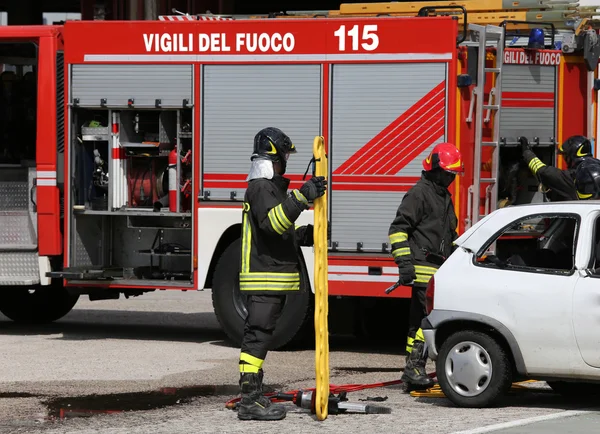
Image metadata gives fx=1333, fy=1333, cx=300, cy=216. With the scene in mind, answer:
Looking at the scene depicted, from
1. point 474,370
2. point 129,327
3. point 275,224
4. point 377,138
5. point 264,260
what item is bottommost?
point 129,327

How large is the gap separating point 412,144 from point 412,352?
2457 mm

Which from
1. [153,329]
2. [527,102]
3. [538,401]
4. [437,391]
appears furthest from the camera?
[153,329]

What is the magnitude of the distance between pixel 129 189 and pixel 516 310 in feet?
16.9

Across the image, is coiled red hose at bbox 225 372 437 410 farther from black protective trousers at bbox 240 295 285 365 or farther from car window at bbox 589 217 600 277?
car window at bbox 589 217 600 277

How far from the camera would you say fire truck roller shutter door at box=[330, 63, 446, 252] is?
37.8ft

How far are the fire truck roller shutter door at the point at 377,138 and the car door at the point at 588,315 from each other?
3.22 meters

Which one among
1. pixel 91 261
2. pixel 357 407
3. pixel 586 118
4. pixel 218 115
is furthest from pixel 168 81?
pixel 357 407

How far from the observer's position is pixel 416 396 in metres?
9.52

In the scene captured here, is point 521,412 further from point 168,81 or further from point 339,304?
point 168,81

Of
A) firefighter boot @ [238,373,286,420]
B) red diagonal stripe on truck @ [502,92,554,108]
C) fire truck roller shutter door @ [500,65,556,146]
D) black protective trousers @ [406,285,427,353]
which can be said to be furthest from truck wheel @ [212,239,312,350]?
firefighter boot @ [238,373,286,420]

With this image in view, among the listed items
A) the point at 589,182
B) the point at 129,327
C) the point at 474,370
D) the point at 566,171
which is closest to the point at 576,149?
the point at 566,171

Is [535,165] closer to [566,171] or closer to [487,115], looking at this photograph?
[566,171]

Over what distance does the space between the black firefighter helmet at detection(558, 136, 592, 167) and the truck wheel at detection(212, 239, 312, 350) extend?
2.61m

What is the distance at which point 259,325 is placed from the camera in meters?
8.58
